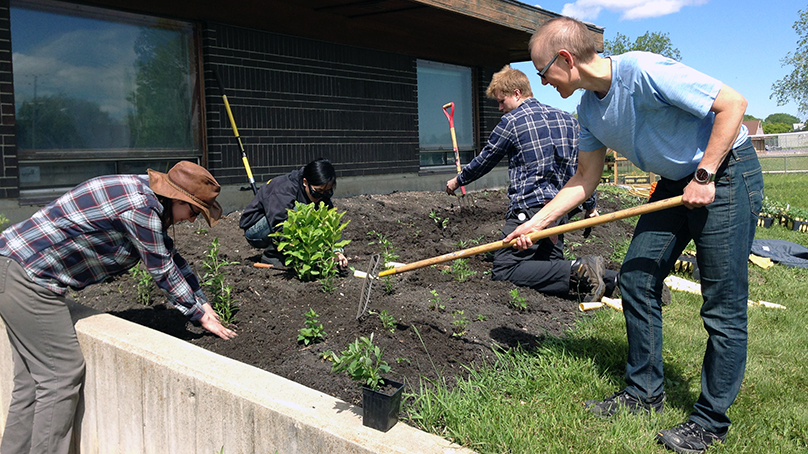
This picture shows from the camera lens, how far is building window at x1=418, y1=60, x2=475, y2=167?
11859mm

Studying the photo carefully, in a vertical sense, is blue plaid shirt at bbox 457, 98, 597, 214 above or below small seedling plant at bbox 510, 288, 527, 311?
above

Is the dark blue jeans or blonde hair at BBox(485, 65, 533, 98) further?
blonde hair at BBox(485, 65, 533, 98)

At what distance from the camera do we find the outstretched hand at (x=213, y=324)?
12.3ft

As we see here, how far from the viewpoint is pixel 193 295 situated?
3.61 metres

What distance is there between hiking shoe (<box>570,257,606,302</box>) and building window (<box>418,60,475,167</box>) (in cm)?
722

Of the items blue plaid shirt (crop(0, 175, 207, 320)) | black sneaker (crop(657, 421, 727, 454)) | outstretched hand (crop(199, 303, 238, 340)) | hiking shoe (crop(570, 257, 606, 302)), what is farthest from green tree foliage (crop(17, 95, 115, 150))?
black sneaker (crop(657, 421, 727, 454))

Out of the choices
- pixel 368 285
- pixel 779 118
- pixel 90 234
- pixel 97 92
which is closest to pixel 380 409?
pixel 368 285

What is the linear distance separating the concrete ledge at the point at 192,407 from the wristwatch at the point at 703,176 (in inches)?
59.4

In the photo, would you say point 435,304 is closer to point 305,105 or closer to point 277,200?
point 277,200

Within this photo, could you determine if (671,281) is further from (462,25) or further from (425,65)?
(425,65)

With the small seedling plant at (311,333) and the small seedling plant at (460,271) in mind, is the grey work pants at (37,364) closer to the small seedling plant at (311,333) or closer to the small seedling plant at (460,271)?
the small seedling plant at (311,333)

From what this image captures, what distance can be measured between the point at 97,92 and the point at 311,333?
4922 millimetres

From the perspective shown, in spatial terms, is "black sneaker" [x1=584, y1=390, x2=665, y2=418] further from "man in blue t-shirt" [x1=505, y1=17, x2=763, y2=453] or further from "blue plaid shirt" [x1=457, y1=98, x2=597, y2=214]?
"blue plaid shirt" [x1=457, y1=98, x2=597, y2=214]

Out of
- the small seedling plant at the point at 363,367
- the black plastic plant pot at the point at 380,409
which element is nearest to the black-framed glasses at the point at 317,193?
the small seedling plant at the point at 363,367
